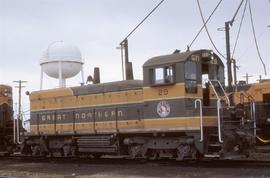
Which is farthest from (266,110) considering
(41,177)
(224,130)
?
(41,177)

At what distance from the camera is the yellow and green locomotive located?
1564 cm

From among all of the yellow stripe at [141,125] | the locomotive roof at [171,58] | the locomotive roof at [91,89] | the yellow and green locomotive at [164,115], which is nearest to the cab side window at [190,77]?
the yellow and green locomotive at [164,115]

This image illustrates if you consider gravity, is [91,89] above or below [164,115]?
above

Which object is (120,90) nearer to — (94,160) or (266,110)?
(94,160)

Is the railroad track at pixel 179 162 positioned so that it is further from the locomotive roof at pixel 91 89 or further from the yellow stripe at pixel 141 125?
the locomotive roof at pixel 91 89

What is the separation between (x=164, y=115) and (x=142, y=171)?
8.65ft

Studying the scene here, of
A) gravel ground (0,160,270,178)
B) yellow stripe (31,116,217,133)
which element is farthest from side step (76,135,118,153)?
gravel ground (0,160,270,178)

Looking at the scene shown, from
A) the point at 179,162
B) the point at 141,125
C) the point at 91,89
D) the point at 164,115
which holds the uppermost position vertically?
the point at 91,89

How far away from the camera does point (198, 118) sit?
51.2 feet

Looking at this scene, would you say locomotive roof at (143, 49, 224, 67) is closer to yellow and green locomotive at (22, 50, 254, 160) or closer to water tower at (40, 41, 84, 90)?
yellow and green locomotive at (22, 50, 254, 160)

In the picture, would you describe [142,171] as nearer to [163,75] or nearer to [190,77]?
[163,75]

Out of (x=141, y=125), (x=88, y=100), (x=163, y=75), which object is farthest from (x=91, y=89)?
(x=163, y=75)

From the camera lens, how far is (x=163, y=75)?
53.7ft

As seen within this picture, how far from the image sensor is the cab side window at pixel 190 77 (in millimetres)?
16016
